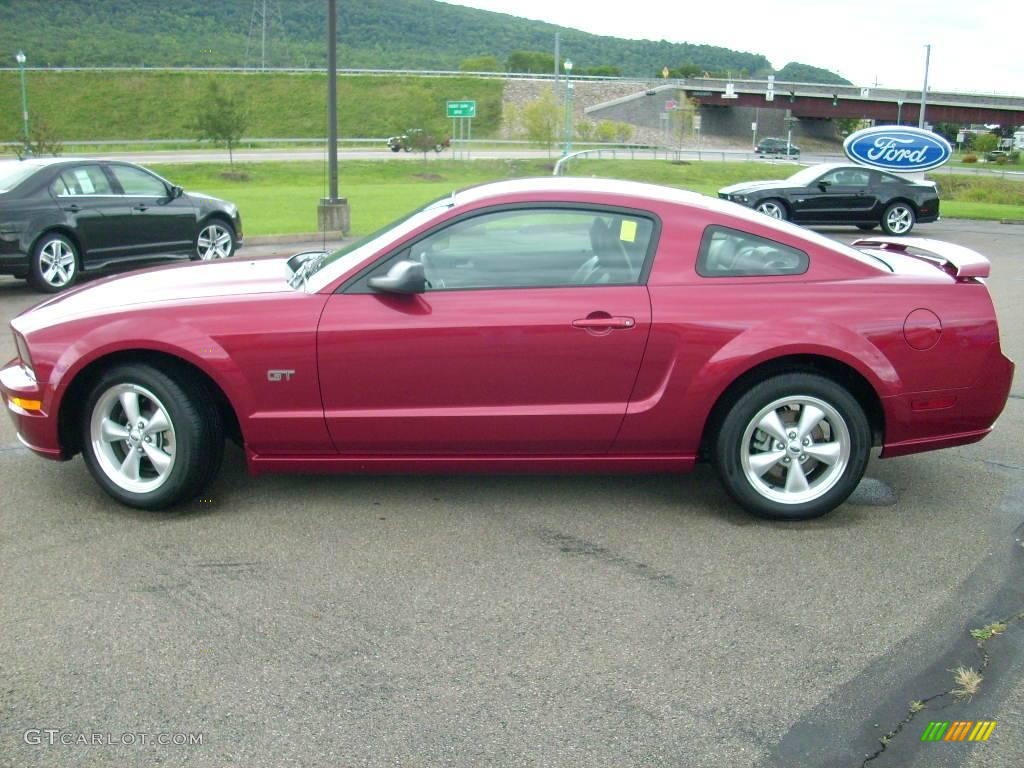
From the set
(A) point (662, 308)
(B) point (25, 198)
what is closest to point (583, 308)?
(A) point (662, 308)

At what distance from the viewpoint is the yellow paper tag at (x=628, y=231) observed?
189 inches

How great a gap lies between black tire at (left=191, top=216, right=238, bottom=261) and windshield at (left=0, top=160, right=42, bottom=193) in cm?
229

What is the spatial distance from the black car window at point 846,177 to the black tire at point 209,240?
12919mm

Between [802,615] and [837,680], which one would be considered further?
[802,615]

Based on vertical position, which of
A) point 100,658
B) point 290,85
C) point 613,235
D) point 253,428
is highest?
point 290,85

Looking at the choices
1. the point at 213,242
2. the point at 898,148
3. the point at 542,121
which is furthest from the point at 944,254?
the point at 542,121

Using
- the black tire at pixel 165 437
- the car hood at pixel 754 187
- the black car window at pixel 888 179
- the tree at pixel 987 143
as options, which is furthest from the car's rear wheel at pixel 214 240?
the tree at pixel 987 143

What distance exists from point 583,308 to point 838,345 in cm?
118

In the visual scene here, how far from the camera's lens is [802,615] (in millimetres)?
3908

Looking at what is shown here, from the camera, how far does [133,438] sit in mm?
4766

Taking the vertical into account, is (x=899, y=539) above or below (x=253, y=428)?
below

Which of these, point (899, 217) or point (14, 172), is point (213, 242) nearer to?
point (14, 172)

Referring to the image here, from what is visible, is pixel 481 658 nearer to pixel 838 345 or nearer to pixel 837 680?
pixel 837 680

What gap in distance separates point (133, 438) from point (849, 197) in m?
19.4
